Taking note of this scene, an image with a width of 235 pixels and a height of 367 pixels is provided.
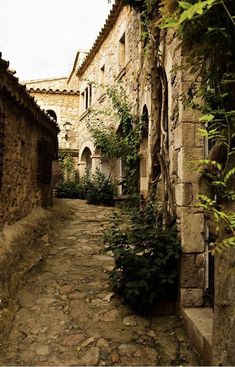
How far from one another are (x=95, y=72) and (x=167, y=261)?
9141mm

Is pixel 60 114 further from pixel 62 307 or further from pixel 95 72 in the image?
pixel 62 307

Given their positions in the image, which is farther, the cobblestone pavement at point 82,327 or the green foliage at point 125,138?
the green foliage at point 125,138

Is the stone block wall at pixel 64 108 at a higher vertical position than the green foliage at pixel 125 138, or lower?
higher

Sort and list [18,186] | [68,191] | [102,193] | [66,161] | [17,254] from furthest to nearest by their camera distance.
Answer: [66,161]
[68,191]
[102,193]
[18,186]
[17,254]

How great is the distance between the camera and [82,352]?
2.58 meters

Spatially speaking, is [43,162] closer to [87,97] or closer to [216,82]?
[216,82]

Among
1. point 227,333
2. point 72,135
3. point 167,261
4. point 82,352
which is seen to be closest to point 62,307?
point 82,352

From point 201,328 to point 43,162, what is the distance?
455 cm

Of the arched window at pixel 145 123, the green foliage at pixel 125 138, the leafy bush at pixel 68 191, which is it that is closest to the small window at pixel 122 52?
the green foliage at pixel 125 138

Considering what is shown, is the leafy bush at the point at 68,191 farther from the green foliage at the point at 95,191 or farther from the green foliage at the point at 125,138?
the green foliage at the point at 125,138

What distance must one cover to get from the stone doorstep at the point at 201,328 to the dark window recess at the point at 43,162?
Answer: 390 centimetres

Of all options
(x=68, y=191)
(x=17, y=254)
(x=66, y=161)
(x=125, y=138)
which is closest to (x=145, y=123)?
(x=125, y=138)

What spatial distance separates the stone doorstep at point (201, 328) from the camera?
7.66ft

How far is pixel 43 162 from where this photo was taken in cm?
619
